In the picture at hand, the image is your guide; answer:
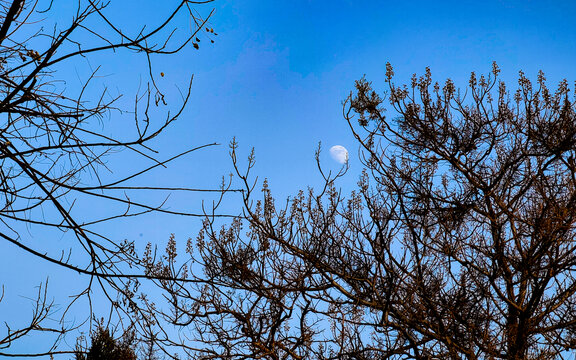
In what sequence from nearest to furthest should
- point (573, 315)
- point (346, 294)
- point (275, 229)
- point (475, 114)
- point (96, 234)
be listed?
point (96, 234), point (275, 229), point (346, 294), point (573, 315), point (475, 114)

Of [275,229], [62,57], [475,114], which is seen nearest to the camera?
[62,57]

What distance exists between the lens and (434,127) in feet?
24.0

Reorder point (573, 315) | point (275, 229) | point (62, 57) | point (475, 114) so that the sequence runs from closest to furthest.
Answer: point (62, 57) < point (275, 229) < point (573, 315) < point (475, 114)

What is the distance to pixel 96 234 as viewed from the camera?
2.22 metres

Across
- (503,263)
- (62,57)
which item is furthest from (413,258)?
(62,57)

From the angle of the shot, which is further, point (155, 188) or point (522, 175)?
point (522, 175)

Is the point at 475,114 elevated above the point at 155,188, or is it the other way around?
the point at 475,114

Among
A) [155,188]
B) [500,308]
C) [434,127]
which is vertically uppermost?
[434,127]

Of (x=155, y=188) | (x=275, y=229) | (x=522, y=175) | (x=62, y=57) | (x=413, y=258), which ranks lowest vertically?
(x=155, y=188)

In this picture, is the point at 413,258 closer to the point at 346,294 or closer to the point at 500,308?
the point at 346,294

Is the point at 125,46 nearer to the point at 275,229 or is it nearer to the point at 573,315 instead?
the point at 275,229

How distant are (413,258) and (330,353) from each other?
177cm

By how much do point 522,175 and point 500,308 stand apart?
84.3 inches

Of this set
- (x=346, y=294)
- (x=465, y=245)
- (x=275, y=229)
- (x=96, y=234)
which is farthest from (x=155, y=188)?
(x=465, y=245)
